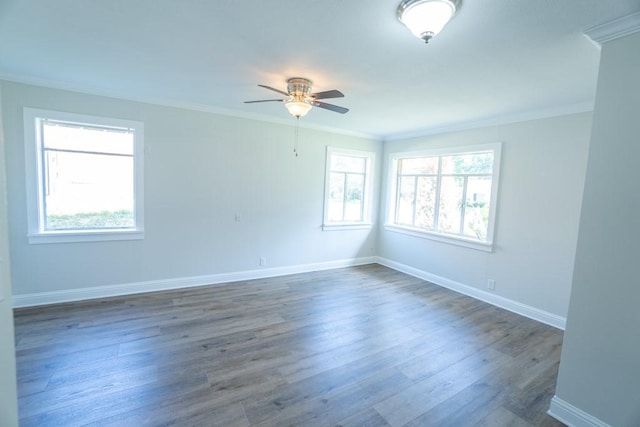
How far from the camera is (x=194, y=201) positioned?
4.08 meters

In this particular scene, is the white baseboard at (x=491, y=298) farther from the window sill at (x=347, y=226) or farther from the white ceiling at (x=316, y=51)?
the white ceiling at (x=316, y=51)

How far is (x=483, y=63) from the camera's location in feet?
7.50

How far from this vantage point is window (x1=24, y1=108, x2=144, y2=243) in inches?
128

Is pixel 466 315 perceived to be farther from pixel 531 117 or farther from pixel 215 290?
pixel 215 290

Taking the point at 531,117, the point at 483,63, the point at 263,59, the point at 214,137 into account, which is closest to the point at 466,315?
the point at 531,117

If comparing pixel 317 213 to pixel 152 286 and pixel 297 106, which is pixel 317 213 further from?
pixel 152 286

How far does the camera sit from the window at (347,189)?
17.4 ft

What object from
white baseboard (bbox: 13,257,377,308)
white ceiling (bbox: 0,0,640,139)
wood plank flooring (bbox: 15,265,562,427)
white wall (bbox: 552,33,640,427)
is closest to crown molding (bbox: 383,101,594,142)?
white ceiling (bbox: 0,0,640,139)

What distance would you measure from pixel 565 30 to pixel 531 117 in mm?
2116

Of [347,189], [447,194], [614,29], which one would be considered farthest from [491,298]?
[614,29]

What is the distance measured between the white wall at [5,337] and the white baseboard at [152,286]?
2.88 metres

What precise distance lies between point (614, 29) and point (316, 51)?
6.17 ft

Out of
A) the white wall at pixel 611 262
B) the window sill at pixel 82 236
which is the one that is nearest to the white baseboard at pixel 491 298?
the white wall at pixel 611 262

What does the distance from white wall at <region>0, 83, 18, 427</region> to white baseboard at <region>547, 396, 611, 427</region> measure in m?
3.10
